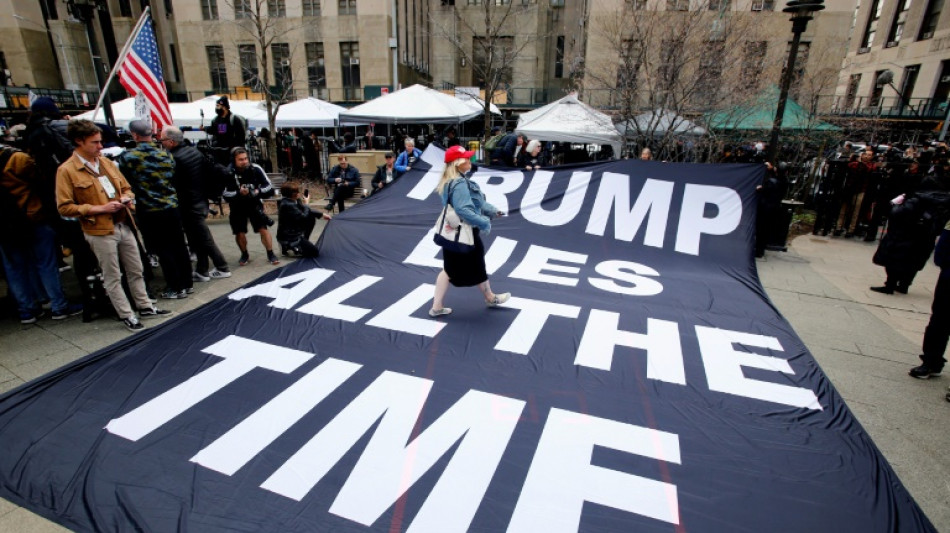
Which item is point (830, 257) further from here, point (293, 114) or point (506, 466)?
point (293, 114)

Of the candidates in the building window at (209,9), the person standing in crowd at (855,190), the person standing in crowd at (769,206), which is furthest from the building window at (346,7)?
Result: the person standing in crowd at (855,190)

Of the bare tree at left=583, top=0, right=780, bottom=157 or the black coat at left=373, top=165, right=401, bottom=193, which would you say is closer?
the bare tree at left=583, top=0, right=780, bottom=157

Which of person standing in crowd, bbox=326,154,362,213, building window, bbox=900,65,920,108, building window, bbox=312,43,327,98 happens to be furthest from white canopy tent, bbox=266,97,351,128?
building window, bbox=900,65,920,108

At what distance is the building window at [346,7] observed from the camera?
3059 centimetres

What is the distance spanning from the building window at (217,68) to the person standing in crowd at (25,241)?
111ft

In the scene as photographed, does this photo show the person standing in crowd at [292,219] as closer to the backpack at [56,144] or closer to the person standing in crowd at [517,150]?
the backpack at [56,144]

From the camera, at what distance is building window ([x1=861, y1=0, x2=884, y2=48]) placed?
3434cm

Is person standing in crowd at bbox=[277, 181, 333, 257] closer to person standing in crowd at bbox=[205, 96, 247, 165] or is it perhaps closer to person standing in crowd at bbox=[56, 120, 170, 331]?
person standing in crowd at bbox=[205, 96, 247, 165]

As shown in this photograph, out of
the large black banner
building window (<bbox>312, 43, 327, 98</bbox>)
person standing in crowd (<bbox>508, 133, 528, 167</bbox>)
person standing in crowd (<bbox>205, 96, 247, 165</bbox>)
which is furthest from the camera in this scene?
building window (<bbox>312, 43, 327, 98</bbox>)

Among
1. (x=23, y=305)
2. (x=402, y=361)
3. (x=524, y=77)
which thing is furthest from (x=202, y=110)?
(x=524, y=77)

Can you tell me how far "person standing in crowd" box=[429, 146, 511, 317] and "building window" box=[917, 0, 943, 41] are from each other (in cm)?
4099

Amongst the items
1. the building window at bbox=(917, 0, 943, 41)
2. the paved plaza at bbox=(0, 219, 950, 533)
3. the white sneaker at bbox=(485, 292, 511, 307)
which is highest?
the building window at bbox=(917, 0, 943, 41)

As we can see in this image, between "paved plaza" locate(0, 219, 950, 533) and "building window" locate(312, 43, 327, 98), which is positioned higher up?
"building window" locate(312, 43, 327, 98)

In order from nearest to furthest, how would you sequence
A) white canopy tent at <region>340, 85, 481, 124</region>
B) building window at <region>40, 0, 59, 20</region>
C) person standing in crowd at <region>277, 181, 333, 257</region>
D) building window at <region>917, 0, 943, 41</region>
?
person standing in crowd at <region>277, 181, 333, 257</region>
white canopy tent at <region>340, 85, 481, 124</region>
building window at <region>917, 0, 943, 41</region>
building window at <region>40, 0, 59, 20</region>
